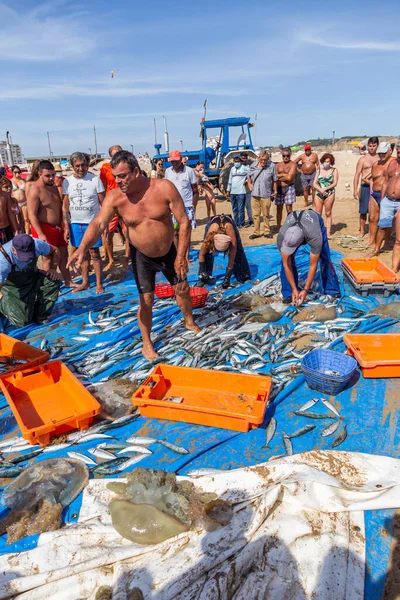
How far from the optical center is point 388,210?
8.48 metres

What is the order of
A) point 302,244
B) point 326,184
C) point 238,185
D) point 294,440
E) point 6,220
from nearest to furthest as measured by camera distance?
point 294,440
point 302,244
point 6,220
point 326,184
point 238,185

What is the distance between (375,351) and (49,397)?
393cm

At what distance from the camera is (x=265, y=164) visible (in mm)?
11281

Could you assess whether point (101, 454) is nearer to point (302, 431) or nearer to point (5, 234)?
point (302, 431)

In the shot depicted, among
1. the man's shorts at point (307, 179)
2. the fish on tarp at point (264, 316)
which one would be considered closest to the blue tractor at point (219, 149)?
the man's shorts at point (307, 179)

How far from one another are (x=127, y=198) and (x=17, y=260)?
2284 millimetres

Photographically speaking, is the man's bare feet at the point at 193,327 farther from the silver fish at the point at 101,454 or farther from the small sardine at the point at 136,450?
the silver fish at the point at 101,454

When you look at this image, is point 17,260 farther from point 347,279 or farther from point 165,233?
point 347,279

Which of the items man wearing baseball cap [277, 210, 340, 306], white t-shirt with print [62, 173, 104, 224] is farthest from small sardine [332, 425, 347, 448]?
white t-shirt with print [62, 173, 104, 224]

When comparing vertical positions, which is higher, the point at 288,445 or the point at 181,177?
the point at 181,177

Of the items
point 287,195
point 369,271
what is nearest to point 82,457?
point 369,271

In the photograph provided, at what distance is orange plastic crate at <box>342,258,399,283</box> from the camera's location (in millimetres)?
7134

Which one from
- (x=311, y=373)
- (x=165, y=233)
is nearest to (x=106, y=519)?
(x=311, y=373)

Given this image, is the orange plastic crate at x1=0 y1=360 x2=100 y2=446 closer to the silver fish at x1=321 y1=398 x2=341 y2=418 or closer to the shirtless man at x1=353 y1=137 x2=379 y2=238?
the silver fish at x1=321 y1=398 x2=341 y2=418
